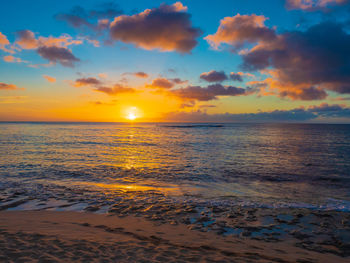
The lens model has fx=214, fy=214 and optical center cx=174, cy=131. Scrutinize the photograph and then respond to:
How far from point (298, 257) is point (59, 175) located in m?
17.0

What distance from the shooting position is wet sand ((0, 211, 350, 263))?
5.97 metres

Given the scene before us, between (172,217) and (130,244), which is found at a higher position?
(130,244)

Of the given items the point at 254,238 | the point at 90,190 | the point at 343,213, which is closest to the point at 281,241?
the point at 254,238

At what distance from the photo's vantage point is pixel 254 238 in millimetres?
7570

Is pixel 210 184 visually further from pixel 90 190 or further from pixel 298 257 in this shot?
pixel 298 257

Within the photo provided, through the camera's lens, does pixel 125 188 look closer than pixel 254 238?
No

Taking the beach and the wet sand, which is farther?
the beach

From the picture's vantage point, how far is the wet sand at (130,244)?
19.6ft

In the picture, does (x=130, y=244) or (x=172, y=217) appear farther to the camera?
(x=172, y=217)

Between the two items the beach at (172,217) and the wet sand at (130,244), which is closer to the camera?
the wet sand at (130,244)

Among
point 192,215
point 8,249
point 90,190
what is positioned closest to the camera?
point 8,249

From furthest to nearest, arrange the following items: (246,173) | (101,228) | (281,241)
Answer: (246,173), (101,228), (281,241)

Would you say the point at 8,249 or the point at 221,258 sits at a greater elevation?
the point at 8,249

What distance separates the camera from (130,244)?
22.3 ft
